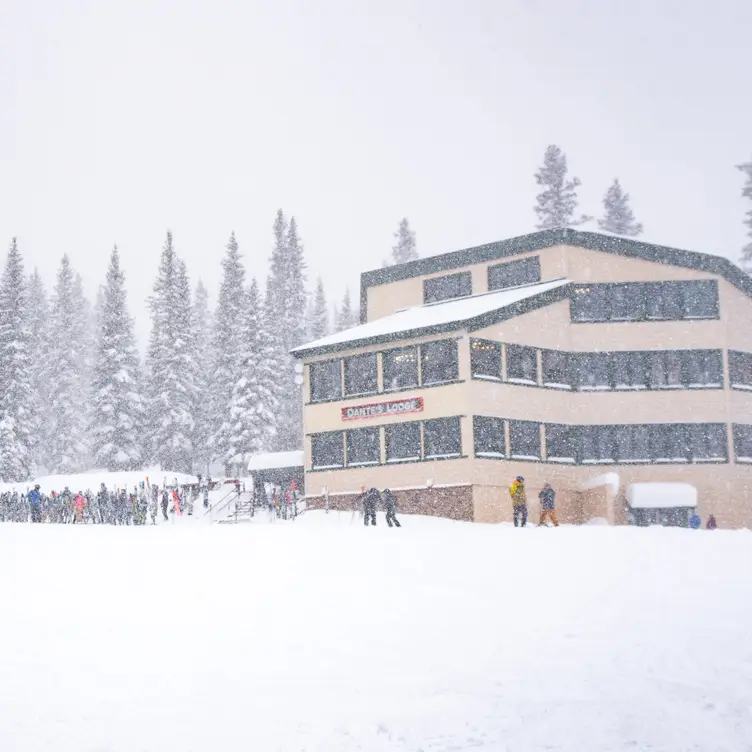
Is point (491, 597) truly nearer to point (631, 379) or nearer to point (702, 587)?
point (702, 587)

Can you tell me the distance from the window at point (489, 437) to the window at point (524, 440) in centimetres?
50

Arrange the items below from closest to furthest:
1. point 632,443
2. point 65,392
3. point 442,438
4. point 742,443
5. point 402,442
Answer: point 442,438 → point 402,442 → point 632,443 → point 742,443 → point 65,392

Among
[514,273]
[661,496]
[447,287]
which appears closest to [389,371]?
[447,287]

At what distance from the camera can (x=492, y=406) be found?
38594mm

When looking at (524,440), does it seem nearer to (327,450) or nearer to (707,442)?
(707,442)

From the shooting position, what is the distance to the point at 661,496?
40344 millimetres

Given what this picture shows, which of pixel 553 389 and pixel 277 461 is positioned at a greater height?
pixel 553 389

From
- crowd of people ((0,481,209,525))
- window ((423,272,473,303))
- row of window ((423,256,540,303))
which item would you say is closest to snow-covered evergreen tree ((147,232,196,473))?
crowd of people ((0,481,209,525))

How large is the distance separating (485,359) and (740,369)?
11748 mm

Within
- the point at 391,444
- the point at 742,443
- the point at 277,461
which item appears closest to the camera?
the point at 391,444

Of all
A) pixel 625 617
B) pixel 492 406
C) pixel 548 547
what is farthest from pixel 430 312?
pixel 625 617

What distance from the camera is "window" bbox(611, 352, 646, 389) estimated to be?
4238 centimetres

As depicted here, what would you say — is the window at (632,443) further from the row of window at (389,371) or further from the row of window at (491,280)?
the row of window at (389,371)

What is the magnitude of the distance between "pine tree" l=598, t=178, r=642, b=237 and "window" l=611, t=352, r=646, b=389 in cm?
3211
